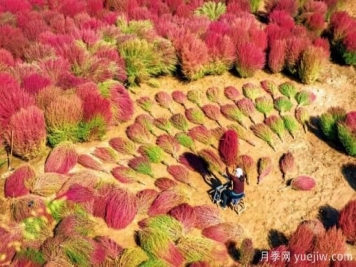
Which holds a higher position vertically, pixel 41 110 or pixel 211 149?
pixel 41 110

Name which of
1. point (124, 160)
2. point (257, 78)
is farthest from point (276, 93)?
point (124, 160)

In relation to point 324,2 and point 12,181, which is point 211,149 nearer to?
point 12,181

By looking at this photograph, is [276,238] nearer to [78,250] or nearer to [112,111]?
[78,250]

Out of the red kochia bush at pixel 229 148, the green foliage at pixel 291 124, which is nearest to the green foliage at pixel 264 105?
the green foliage at pixel 291 124

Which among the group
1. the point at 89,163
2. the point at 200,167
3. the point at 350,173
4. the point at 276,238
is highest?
the point at 89,163

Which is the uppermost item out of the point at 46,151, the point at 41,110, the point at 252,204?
the point at 41,110

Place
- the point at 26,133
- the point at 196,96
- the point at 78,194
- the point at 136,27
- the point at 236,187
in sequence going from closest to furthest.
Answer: the point at 78,194, the point at 236,187, the point at 26,133, the point at 196,96, the point at 136,27

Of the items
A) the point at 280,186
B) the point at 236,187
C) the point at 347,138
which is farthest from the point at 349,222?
the point at 347,138
